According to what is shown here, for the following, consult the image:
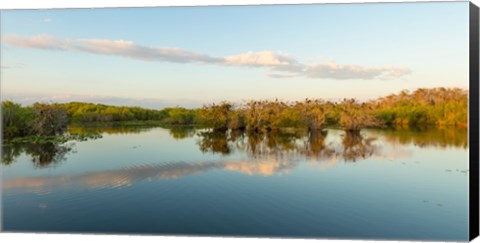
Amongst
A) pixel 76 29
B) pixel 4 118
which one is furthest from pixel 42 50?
pixel 4 118

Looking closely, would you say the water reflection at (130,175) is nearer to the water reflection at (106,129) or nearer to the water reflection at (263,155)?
the water reflection at (263,155)

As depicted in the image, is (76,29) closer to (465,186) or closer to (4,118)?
(4,118)

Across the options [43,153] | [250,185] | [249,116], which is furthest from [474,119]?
[43,153]

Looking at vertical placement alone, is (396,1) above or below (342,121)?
above

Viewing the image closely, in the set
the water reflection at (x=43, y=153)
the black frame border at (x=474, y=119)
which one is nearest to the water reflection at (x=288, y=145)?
the black frame border at (x=474, y=119)

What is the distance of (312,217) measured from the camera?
675cm

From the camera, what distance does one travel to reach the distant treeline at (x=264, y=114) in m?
7.51

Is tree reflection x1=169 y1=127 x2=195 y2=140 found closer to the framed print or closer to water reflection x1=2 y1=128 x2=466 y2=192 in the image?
the framed print

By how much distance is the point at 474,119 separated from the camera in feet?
19.9

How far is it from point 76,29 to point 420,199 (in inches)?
229

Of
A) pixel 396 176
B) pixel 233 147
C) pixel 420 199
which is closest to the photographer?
pixel 420 199

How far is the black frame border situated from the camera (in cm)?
604

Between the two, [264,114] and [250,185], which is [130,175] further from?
[264,114]

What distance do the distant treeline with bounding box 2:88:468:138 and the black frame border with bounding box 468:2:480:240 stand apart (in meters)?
0.75
